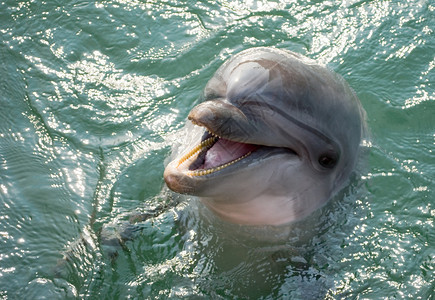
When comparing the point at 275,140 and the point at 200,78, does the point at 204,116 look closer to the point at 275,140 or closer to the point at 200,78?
the point at 275,140

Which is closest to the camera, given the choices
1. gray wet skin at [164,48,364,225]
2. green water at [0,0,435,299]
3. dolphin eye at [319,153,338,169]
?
gray wet skin at [164,48,364,225]

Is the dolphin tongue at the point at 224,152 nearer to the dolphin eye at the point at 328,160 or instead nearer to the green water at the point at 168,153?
the dolphin eye at the point at 328,160

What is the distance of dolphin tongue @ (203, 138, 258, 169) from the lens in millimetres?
5248

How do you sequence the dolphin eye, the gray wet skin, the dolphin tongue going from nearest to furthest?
the gray wet skin → the dolphin tongue → the dolphin eye

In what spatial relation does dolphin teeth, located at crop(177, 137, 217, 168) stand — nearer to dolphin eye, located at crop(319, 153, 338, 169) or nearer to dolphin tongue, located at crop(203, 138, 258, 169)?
dolphin tongue, located at crop(203, 138, 258, 169)

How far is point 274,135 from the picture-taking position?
531 centimetres

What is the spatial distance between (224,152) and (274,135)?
17.5 inches

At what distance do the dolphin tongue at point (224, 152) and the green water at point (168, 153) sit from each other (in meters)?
1.04

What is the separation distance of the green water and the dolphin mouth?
1.05 meters

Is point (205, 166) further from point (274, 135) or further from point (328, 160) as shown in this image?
point (328, 160)

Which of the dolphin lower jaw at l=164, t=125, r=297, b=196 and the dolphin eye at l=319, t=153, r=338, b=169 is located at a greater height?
the dolphin lower jaw at l=164, t=125, r=297, b=196

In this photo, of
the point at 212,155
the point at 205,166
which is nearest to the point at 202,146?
the point at 212,155

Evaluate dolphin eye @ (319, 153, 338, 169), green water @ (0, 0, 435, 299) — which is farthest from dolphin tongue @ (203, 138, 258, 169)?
green water @ (0, 0, 435, 299)

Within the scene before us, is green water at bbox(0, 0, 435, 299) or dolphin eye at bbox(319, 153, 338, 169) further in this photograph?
green water at bbox(0, 0, 435, 299)
